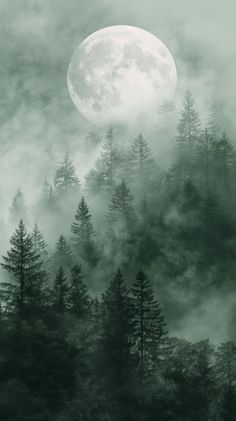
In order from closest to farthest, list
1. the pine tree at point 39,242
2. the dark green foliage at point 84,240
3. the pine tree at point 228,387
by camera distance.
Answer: the pine tree at point 228,387 → the pine tree at point 39,242 → the dark green foliage at point 84,240

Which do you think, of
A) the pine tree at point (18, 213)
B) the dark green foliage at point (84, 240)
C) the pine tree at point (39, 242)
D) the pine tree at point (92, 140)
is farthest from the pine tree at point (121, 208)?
the pine tree at point (92, 140)

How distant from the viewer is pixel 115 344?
41.7 m

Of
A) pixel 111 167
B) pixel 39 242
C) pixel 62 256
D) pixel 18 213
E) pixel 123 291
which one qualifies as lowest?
pixel 123 291

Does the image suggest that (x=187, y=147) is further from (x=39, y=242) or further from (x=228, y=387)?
(x=228, y=387)

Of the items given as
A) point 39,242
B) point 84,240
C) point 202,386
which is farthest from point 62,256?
point 202,386

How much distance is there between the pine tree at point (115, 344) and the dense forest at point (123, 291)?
0.09m

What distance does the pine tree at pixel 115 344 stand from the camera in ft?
133

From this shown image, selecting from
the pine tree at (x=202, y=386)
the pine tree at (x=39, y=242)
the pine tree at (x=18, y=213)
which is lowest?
the pine tree at (x=202, y=386)

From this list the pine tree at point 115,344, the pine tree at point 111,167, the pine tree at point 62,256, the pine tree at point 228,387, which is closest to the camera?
the pine tree at point 115,344

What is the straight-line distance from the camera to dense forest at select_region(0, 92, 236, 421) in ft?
125

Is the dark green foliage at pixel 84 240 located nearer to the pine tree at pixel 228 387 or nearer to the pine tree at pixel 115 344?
the pine tree at pixel 228 387

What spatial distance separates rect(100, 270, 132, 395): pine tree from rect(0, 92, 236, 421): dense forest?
9cm

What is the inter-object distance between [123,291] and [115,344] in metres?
4.48

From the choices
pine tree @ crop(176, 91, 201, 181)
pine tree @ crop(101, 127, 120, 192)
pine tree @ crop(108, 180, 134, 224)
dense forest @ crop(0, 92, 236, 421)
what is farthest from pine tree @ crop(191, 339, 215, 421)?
pine tree @ crop(101, 127, 120, 192)
